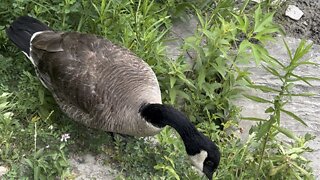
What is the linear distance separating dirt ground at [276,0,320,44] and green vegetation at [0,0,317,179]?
0.73m

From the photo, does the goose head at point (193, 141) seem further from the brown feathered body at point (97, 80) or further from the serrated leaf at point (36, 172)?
the serrated leaf at point (36, 172)

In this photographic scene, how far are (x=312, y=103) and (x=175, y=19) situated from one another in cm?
130

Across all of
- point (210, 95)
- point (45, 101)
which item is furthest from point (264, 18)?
point (45, 101)

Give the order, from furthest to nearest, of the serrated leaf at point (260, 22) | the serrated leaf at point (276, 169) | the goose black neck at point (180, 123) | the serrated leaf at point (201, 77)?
the serrated leaf at point (201, 77) → the serrated leaf at point (260, 22) → the serrated leaf at point (276, 169) → the goose black neck at point (180, 123)

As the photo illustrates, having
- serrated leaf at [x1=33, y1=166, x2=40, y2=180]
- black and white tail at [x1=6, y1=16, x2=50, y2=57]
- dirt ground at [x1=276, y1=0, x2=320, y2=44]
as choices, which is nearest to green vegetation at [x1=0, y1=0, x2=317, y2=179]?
serrated leaf at [x1=33, y1=166, x2=40, y2=180]

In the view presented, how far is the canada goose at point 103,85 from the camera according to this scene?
3.97m

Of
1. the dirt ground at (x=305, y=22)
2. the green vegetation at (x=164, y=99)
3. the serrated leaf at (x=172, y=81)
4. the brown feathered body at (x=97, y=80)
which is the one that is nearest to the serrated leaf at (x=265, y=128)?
the green vegetation at (x=164, y=99)

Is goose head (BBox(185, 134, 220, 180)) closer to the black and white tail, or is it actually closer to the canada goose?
the canada goose

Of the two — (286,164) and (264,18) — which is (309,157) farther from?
(264,18)

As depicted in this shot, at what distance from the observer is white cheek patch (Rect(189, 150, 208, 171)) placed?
3.81 m

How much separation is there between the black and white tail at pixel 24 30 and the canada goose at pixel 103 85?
129mm

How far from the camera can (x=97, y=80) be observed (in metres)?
4.03

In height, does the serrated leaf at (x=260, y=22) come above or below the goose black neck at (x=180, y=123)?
above

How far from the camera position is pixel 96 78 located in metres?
4.04
